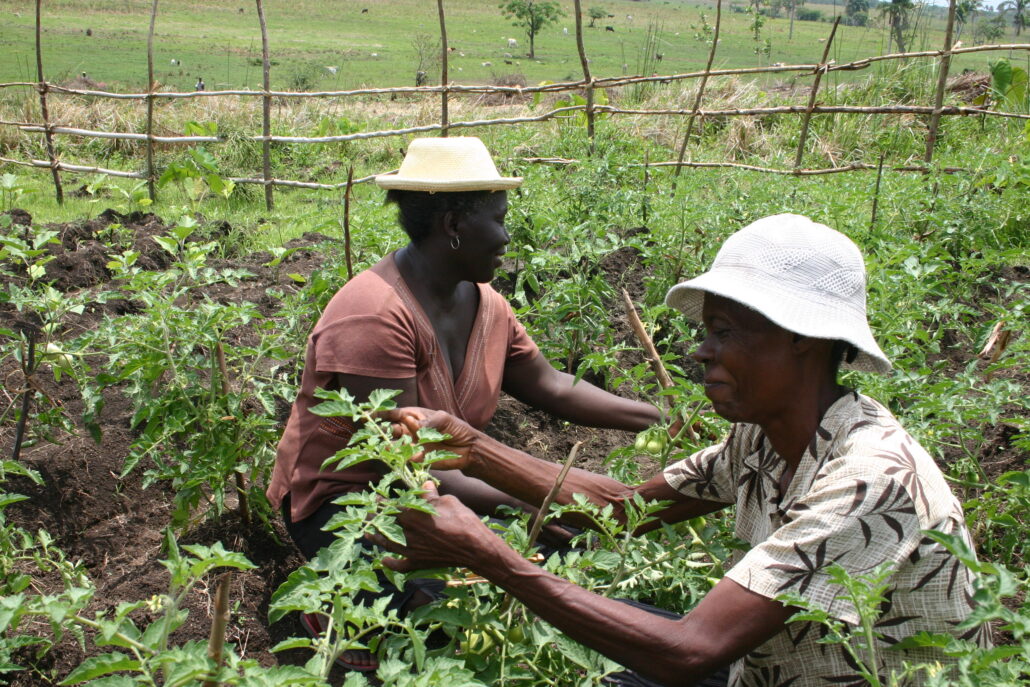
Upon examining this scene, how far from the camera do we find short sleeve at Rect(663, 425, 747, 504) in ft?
7.14

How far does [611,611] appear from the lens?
179cm

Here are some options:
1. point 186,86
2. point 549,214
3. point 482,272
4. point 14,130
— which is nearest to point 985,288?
point 549,214

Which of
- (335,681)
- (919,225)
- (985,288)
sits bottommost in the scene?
(335,681)

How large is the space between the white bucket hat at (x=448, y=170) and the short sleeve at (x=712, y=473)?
99 centimetres

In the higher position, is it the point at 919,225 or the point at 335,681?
the point at 919,225

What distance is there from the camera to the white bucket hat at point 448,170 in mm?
2705

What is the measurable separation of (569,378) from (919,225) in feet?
10.7

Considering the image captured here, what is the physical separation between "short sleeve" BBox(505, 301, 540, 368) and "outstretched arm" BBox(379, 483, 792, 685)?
1227 mm

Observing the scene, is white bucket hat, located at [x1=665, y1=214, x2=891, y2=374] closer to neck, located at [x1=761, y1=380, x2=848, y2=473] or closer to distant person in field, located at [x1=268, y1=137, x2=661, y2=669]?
neck, located at [x1=761, y1=380, x2=848, y2=473]

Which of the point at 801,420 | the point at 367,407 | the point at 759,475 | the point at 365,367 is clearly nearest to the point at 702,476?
the point at 759,475

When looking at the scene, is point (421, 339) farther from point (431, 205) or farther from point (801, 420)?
point (801, 420)

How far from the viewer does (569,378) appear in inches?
125

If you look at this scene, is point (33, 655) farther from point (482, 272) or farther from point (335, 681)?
point (482, 272)

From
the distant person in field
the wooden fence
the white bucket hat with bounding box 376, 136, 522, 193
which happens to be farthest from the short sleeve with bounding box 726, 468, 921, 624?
the wooden fence
